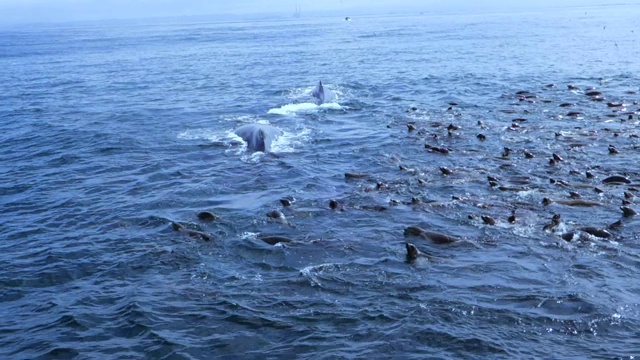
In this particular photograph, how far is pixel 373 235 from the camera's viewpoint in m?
16.0

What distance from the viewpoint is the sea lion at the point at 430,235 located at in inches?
605

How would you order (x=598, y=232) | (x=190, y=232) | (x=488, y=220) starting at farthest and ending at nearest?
1. (x=190, y=232)
2. (x=488, y=220)
3. (x=598, y=232)

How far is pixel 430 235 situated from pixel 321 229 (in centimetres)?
279

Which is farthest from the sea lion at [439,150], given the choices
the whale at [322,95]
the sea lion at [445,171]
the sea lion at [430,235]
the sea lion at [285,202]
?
the whale at [322,95]

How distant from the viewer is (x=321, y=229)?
16406 millimetres

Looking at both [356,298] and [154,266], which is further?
[154,266]

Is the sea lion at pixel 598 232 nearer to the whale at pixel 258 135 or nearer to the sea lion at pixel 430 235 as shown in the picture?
the sea lion at pixel 430 235

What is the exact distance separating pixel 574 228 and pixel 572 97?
19871mm

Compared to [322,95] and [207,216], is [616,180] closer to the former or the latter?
[207,216]

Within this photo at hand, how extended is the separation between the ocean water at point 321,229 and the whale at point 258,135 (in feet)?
1.31

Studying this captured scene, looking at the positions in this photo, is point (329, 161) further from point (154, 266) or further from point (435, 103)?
point (435, 103)

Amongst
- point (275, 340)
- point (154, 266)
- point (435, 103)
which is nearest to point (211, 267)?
point (154, 266)

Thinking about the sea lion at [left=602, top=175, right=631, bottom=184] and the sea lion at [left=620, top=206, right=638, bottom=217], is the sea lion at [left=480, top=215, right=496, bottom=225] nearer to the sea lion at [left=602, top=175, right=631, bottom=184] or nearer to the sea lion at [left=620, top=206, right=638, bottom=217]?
the sea lion at [left=620, top=206, right=638, bottom=217]

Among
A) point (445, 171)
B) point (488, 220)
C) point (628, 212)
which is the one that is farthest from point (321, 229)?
point (628, 212)
